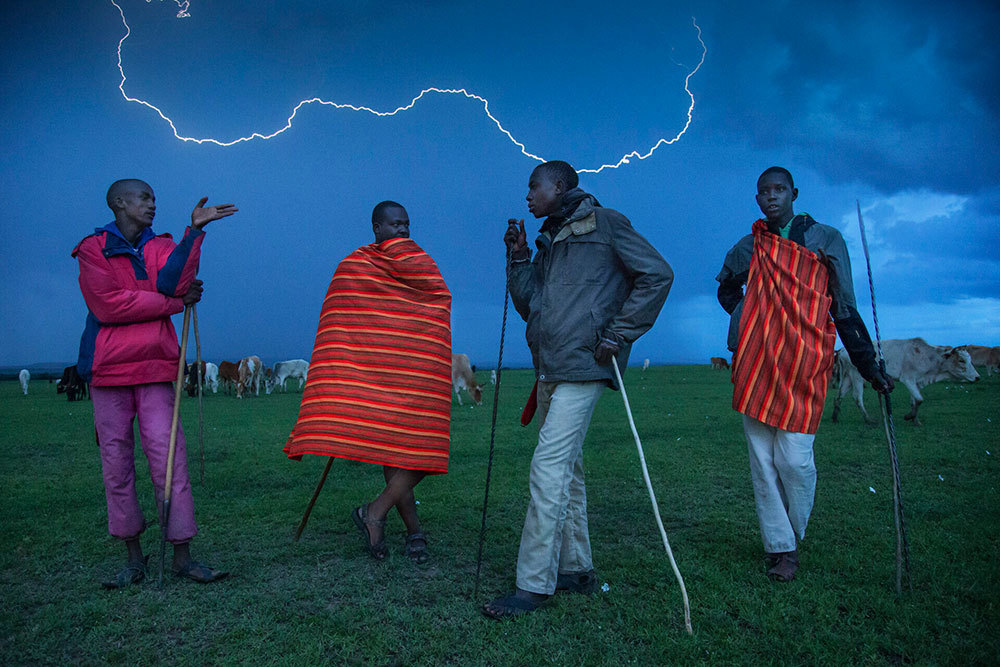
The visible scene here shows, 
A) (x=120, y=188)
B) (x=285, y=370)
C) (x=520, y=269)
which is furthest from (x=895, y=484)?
(x=285, y=370)

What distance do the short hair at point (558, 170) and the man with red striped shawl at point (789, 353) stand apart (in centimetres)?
137

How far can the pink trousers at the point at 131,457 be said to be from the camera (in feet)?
12.8

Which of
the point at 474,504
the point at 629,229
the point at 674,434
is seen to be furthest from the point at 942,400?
the point at 629,229

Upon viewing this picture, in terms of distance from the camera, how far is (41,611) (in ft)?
11.3

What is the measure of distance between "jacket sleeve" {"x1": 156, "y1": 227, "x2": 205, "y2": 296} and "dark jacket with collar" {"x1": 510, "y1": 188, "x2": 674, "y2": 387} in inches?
88.0

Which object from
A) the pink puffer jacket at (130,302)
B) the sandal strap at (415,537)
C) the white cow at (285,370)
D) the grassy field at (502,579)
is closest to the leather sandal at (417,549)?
the sandal strap at (415,537)

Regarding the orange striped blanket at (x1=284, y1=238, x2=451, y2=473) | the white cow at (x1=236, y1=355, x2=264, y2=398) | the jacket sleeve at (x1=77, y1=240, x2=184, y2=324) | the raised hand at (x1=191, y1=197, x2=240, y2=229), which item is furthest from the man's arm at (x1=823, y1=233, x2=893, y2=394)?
the white cow at (x1=236, y1=355, x2=264, y2=398)

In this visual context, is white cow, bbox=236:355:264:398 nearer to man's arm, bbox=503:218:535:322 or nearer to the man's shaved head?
the man's shaved head

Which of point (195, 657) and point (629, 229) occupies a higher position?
point (629, 229)

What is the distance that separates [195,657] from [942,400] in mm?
18880

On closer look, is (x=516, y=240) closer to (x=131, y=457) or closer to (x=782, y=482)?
(x=782, y=482)

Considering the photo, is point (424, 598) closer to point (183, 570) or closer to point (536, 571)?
point (536, 571)

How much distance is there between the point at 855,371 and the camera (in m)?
12.2

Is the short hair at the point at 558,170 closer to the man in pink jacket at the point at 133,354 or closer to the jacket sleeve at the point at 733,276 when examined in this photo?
the jacket sleeve at the point at 733,276
